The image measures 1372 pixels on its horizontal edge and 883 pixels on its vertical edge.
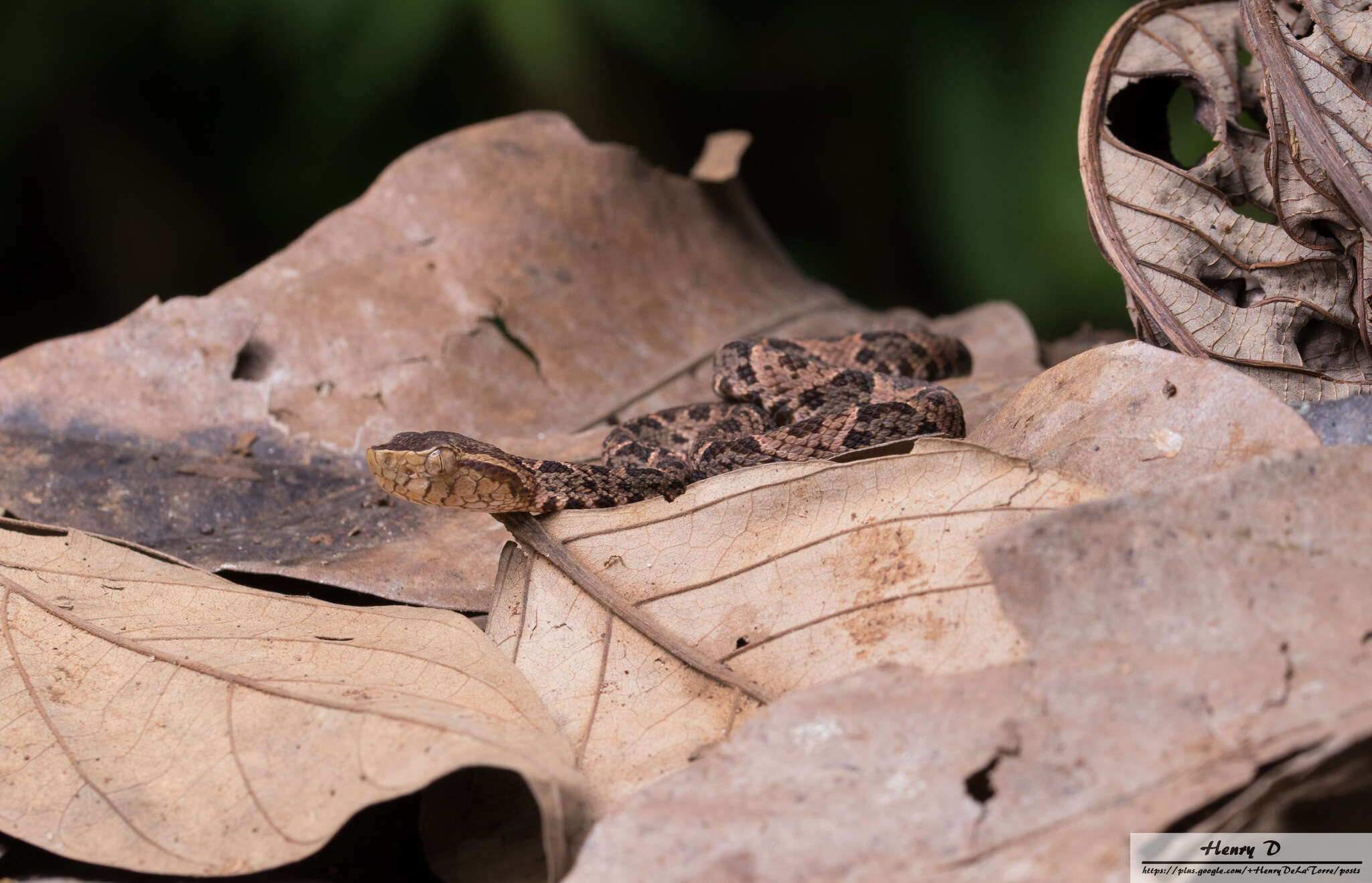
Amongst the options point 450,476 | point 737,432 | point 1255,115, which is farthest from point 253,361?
point 1255,115

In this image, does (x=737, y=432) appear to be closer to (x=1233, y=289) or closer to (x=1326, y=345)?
(x=1233, y=289)

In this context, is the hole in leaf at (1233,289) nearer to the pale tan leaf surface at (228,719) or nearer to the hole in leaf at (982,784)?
the hole in leaf at (982,784)

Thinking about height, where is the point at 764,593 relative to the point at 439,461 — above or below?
below

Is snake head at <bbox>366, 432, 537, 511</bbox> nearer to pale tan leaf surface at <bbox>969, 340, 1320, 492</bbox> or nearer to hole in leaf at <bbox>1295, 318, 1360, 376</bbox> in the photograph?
pale tan leaf surface at <bbox>969, 340, 1320, 492</bbox>

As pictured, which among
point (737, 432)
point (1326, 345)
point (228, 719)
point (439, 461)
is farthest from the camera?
point (737, 432)

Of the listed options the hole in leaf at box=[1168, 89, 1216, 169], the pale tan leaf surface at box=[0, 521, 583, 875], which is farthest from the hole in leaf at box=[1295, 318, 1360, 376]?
the pale tan leaf surface at box=[0, 521, 583, 875]

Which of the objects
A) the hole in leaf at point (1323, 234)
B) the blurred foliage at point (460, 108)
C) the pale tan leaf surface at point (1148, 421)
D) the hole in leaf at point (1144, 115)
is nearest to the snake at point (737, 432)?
the pale tan leaf surface at point (1148, 421)
